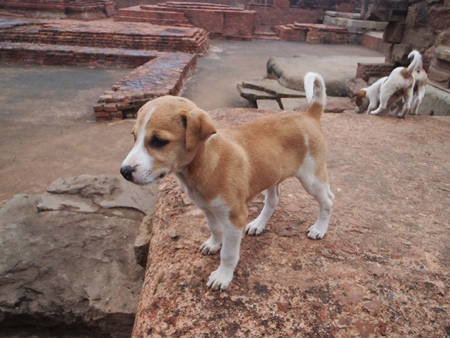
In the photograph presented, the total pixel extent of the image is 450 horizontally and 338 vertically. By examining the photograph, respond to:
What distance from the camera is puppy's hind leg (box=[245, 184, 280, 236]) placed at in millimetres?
1990

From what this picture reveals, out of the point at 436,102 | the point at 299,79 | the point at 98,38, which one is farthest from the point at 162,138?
the point at 98,38

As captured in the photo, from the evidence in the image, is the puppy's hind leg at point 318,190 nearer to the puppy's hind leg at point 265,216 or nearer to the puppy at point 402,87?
the puppy's hind leg at point 265,216

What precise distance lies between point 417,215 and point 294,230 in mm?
900

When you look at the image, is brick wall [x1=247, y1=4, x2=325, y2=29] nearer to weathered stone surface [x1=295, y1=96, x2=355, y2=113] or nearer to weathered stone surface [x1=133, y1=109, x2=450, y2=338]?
weathered stone surface [x1=295, y1=96, x2=355, y2=113]

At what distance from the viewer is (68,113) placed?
634 centimetres

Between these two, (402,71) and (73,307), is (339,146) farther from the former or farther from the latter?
(73,307)

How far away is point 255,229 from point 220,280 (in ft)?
1.59

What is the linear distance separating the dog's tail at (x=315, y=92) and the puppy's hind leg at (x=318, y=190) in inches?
12.2

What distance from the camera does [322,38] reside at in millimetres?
16172

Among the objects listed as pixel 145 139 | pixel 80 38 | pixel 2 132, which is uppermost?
pixel 145 139

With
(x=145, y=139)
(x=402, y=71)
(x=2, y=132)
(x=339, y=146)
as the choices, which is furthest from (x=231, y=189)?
(x=2, y=132)

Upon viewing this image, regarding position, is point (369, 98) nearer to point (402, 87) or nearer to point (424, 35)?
point (402, 87)

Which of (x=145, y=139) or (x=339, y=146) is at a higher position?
(x=145, y=139)

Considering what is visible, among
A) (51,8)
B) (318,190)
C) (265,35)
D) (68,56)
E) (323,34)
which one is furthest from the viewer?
(265,35)
